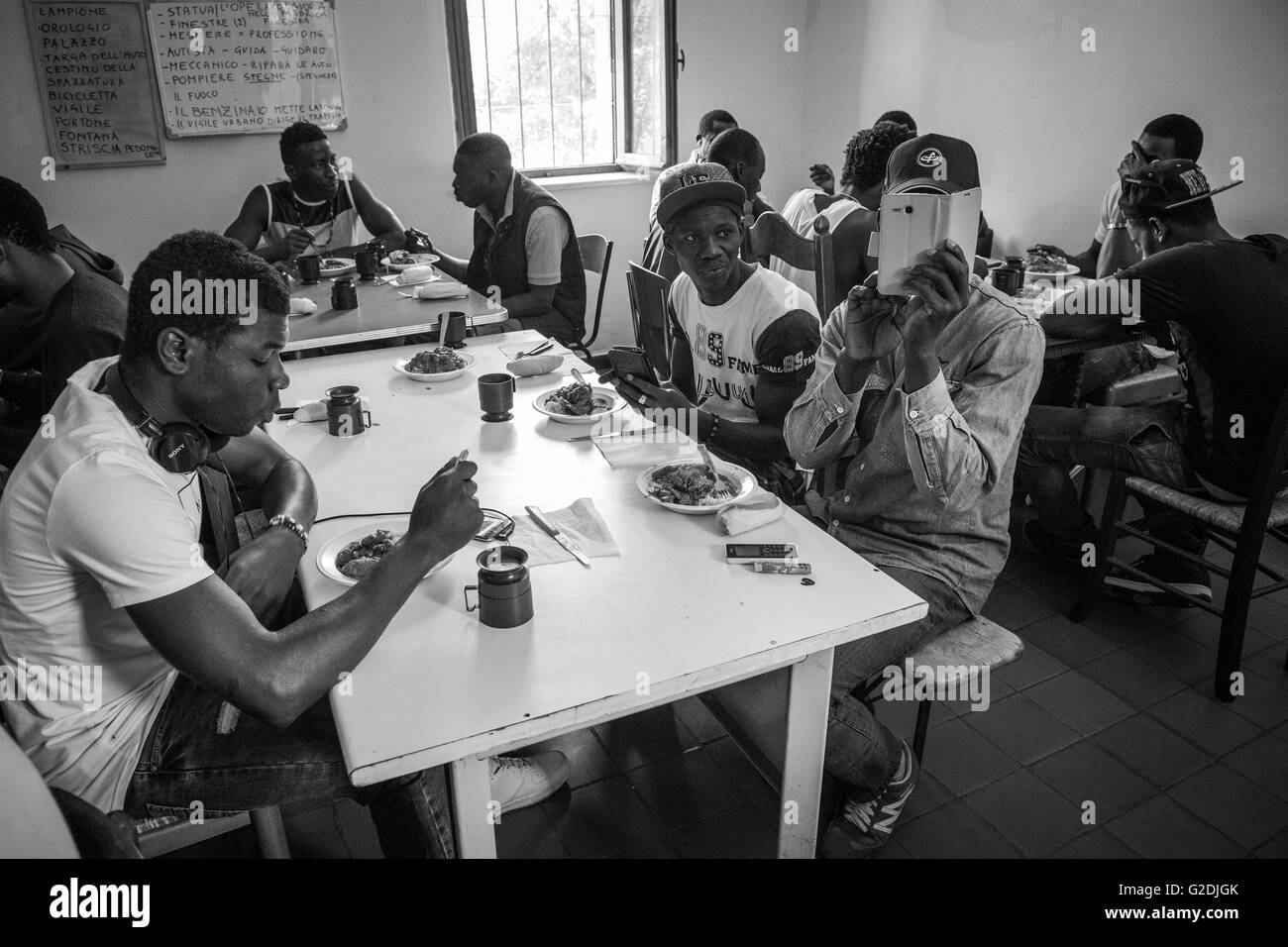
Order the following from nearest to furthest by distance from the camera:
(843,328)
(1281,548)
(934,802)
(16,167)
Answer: (843,328) < (934,802) < (1281,548) < (16,167)

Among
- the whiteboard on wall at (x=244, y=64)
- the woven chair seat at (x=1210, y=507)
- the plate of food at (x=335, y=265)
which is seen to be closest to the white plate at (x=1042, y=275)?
the woven chair seat at (x=1210, y=507)

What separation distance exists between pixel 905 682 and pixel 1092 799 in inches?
28.9

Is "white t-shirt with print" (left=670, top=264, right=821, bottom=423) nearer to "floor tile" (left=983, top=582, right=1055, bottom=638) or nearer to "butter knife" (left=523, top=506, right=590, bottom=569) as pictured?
"butter knife" (left=523, top=506, right=590, bottom=569)

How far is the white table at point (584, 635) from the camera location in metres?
1.21

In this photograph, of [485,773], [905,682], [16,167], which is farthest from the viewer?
[16,167]

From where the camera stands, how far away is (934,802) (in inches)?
83.4

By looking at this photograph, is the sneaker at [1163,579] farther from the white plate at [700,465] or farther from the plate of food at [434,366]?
the plate of food at [434,366]

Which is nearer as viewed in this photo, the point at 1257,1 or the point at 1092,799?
the point at 1092,799

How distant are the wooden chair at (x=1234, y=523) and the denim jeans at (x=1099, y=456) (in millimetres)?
65

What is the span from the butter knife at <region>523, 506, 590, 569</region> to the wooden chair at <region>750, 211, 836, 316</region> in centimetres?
215
